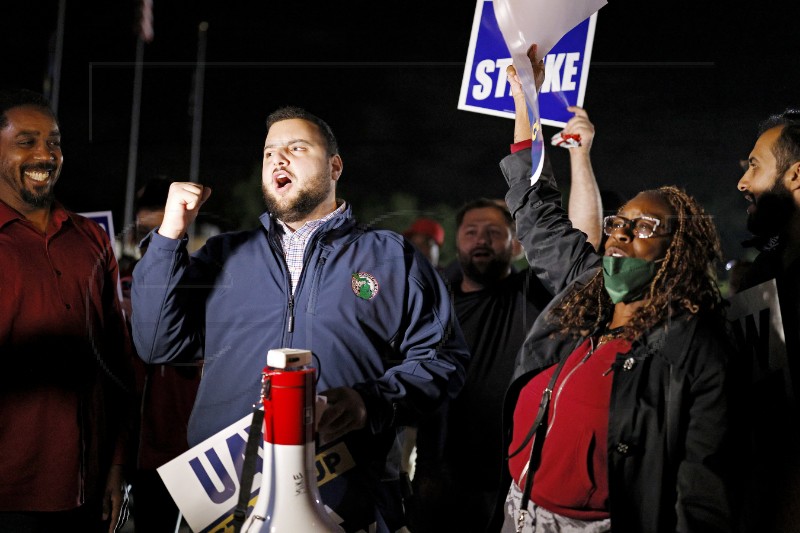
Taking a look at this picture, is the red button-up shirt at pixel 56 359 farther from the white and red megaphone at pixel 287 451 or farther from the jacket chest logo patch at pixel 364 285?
the white and red megaphone at pixel 287 451

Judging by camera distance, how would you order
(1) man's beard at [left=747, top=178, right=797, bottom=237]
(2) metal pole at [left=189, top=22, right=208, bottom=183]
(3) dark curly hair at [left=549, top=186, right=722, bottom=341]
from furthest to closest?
(2) metal pole at [left=189, top=22, right=208, bottom=183]
(1) man's beard at [left=747, top=178, right=797, bottom=237]
(3) dark curly hair at [left=549, top=186, right=722, bottom=341]

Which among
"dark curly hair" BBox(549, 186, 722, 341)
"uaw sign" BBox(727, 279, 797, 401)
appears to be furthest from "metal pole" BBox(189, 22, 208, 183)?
"uaw sign" BBox(727, 279, 797, 401)

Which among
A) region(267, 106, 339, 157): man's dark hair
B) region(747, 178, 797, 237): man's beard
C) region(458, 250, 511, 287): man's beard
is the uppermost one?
region(267, 106, 339, 157): man's dark hair

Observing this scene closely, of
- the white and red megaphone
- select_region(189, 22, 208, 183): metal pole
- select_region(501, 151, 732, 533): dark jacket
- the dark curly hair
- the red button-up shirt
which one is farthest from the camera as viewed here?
select_region(189, 22, 208, 183): metal pole

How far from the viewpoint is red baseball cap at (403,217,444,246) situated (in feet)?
5.54

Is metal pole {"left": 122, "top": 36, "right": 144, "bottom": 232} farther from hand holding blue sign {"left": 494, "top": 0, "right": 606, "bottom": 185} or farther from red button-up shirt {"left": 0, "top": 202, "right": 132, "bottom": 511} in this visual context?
hand holding blue sign {"left": 494, "top": 0, "right": 606, "bottom": 185}

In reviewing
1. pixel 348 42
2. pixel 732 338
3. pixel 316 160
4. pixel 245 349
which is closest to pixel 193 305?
pixel 245 349

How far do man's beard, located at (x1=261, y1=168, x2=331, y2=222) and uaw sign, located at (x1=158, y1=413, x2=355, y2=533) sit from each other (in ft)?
1.41

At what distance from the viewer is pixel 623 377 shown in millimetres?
1338

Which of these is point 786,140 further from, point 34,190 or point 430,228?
point 34,190

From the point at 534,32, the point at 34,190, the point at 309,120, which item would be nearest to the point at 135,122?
the point at 34,190

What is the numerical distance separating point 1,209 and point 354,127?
0.80 m

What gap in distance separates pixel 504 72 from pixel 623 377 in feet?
2.34

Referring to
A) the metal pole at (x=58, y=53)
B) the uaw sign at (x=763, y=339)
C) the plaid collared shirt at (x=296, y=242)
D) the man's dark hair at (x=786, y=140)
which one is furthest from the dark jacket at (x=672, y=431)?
the metal pole at (x=58, y=53)
